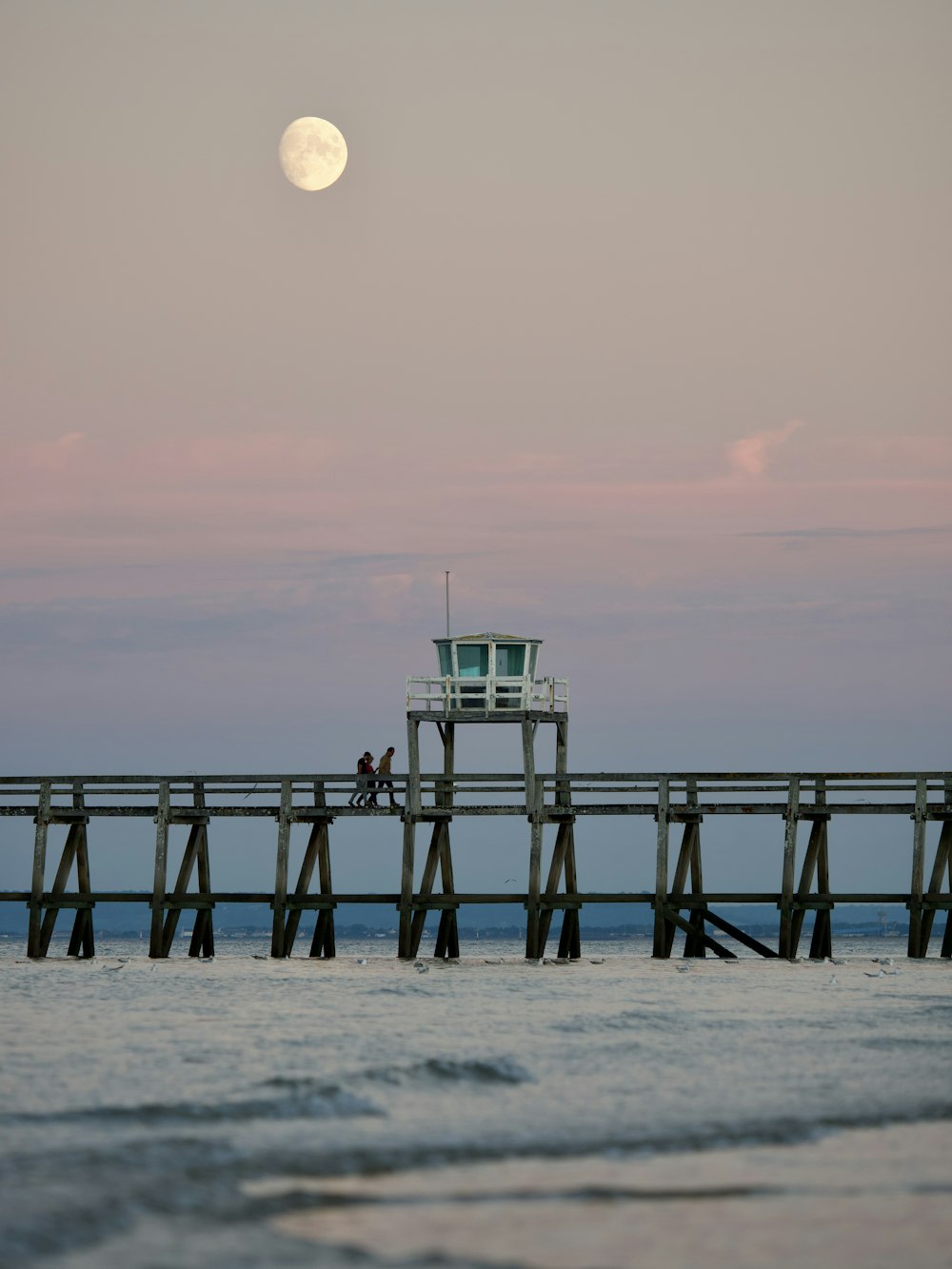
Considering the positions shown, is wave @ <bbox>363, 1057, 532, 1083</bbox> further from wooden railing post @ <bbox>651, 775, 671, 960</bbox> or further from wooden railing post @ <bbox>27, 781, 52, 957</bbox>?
wooden railing post @ <bbox>27, 781, 52, 957</bbox>

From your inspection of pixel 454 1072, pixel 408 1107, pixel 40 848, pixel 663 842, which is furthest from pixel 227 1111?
pixel 40 848

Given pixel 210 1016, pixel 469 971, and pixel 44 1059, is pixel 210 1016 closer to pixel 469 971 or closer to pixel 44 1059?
pixel 44 1059

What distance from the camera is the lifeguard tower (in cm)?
3472

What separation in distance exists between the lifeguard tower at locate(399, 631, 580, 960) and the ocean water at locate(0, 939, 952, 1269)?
6340 mm

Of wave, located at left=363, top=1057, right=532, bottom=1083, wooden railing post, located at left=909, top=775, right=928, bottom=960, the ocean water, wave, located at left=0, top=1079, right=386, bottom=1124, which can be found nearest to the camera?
the ocean water

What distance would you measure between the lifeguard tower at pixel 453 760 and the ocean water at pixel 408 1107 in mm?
6340

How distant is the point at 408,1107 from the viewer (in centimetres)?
1557

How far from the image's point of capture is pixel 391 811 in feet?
116

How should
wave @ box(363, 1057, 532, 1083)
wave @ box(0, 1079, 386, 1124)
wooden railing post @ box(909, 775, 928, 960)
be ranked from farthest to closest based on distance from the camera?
wooden railing post @ box(909, 775, 928, 960)
wave @ box(363, 1057, 532, 1083)
wave @ box(0, 1079, 386, 1124)

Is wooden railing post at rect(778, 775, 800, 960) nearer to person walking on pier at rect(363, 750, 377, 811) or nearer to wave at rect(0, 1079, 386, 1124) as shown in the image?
person walking on pier at rect(363, 750, 377, 811)

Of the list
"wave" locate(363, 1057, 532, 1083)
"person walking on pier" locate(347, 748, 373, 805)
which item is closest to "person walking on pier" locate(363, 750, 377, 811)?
"person walking on pier" locate(347, 748, 373, 805)

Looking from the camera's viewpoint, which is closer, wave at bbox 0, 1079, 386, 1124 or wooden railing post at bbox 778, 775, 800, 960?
wave at bbox 0, 1079, 386, 1124

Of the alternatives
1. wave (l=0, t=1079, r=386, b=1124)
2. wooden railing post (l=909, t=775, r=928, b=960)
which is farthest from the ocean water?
wooden railing post (l=909, t=775, r=928, b=960)

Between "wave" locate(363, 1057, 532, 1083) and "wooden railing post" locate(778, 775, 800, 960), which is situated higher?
"wooden railing post" locate(778, 775, 800, 960)
